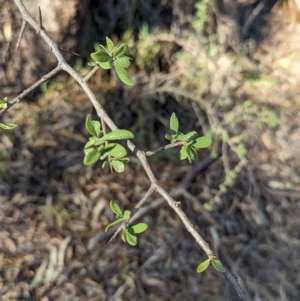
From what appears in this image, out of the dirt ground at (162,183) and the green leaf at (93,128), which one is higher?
the green leaf at (93,128)

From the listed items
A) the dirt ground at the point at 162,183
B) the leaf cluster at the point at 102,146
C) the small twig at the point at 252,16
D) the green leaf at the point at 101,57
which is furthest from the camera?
the small twig at the point at 252,16

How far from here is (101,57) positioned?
0.95m

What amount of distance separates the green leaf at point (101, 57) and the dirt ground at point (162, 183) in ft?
4.65

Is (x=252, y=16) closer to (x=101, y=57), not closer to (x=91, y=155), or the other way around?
(x=101, y=57)

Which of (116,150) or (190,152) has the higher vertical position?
(116,150)

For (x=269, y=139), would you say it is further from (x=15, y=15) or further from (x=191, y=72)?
(x=15, y=15)

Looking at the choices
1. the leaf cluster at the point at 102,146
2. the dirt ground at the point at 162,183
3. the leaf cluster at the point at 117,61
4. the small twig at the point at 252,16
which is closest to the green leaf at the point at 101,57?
the leaf cluster at the point at 117,61

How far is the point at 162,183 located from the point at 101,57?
5.17ft

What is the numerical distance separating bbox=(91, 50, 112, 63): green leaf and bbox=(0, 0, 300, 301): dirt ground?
142cm

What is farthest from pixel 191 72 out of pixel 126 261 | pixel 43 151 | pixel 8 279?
pixel 8 279

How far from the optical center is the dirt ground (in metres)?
2.23

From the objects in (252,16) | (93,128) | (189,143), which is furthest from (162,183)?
(93,128)

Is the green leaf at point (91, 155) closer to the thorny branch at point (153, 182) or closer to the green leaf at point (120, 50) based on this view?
the thorny branch at point (153, 182)

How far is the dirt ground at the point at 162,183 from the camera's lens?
2.23 m
